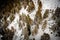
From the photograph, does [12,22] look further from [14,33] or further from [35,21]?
[35,21]

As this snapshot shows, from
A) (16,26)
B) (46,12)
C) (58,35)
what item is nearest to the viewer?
(58,35)

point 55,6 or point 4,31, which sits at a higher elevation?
point 55,6

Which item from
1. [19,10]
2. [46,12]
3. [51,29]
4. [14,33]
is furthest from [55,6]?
[14,33]

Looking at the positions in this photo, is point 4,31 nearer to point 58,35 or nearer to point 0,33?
point 0,33

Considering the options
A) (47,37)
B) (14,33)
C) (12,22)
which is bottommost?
(47,37)

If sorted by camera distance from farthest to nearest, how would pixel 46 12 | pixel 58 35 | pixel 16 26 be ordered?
pixel 16 26 < pixel 46 12 < pixel 58 35

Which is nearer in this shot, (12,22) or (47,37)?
(47,37)

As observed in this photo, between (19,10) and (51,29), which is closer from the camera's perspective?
(51,29)

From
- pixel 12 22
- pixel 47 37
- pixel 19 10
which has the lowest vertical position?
pixel 47 37

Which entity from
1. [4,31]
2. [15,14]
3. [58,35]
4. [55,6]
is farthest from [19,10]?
[58,35]

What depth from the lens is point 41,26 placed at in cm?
254

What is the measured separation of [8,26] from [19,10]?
1.14ft

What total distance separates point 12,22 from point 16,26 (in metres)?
0.11

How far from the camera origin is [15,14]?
276 cm
